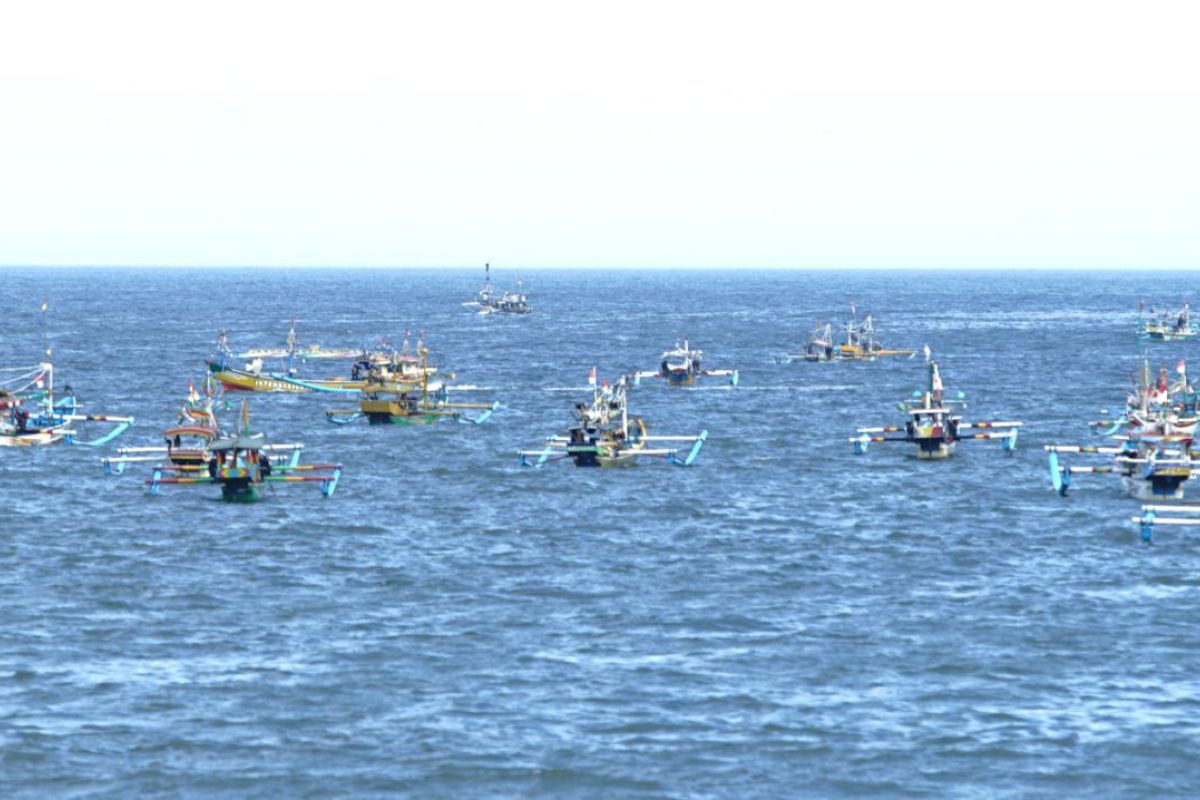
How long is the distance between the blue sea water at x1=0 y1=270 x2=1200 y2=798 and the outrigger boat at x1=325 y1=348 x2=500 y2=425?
15866 mm

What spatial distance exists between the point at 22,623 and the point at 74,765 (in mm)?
14750

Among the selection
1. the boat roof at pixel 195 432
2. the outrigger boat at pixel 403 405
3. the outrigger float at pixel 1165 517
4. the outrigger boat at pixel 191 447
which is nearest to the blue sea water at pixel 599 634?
the outrigger float at pixel 1165 517

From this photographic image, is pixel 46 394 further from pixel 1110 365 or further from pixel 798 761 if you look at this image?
pixel 1110 365

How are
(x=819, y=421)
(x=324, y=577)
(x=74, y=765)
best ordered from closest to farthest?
1. (x=74, y=765)
2. (x=324, y=577)
3. (x=819, y=421)

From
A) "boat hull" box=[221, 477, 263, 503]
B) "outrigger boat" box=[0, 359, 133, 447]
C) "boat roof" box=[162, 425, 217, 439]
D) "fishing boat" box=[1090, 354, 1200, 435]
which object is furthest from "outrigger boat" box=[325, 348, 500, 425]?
"fishing boat" box=[1090, 354, 1200, 435]

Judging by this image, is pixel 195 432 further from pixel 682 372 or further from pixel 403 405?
pixel 682 372

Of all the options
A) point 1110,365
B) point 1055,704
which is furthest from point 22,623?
point 1110,365

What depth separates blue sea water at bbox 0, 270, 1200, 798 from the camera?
42594mm

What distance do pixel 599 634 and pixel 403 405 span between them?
196 ft

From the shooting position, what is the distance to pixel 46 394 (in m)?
104

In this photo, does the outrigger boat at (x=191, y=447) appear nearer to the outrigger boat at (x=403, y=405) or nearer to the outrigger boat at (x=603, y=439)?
the outrigger boat at (x=603, y=439)

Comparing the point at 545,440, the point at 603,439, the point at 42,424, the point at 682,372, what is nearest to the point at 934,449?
the point at 603,439

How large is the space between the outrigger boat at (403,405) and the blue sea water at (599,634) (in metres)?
15.9

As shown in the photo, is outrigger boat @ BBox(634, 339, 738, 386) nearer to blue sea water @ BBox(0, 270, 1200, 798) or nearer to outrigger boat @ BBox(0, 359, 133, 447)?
blue sea water @ BBox(0, 270, 1200, 798)
